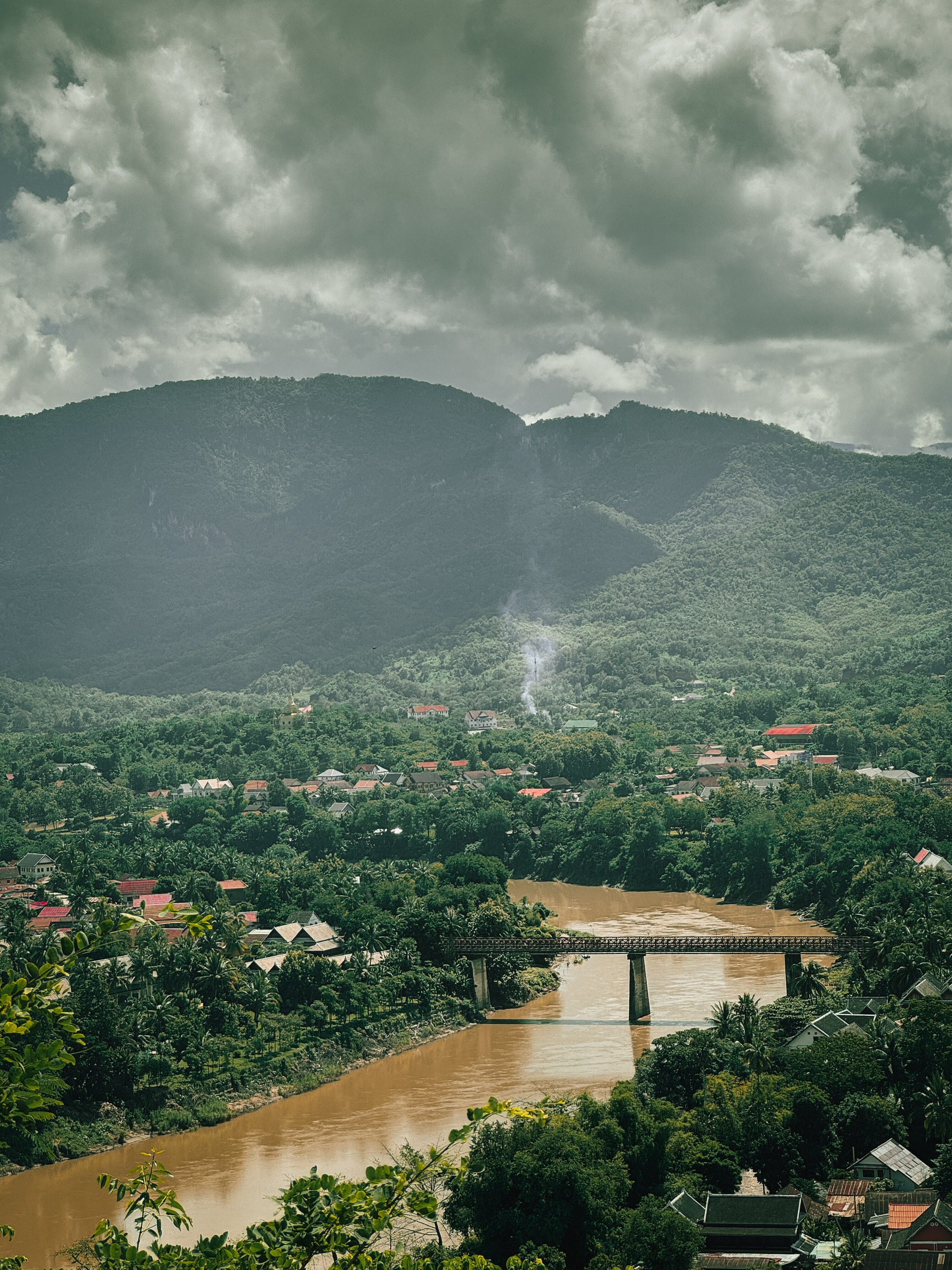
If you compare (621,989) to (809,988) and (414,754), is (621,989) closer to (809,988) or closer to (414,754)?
(809,988)

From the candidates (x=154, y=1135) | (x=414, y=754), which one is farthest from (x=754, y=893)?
(x=414, y=754)

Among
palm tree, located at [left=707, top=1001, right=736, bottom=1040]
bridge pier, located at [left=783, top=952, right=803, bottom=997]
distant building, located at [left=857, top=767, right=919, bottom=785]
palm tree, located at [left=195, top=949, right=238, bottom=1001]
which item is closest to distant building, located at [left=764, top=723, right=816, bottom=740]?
distant building, located at [left=857, top=767, right=919, bottom=785]

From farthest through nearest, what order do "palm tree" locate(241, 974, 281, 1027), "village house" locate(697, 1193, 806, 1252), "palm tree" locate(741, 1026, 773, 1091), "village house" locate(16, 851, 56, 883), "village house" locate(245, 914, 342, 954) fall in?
"village house" locate(16, 851, 56, 883)
"village house" locate(245, 914, 342, 954)
"palm tree" locate(241, 974, 281, 1027)
"palm tree" locate(741, 1026, 773, 1091)
"village house" locate(697, 1193, 806, 1252)

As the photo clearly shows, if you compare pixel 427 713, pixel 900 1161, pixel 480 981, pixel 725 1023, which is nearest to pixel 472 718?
pixel 427 713

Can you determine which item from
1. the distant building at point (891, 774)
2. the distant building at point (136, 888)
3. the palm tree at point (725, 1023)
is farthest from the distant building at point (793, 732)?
the palm tree at point (725, 1023)

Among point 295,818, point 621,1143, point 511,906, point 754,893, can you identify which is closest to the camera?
point 621,1143

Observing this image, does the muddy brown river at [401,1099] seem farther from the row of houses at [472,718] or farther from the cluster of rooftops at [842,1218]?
the row of houses at [472,718]

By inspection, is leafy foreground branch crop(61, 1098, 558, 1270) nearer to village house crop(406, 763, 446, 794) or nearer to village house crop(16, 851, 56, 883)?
village house crop(16, 851, 56, 883)
